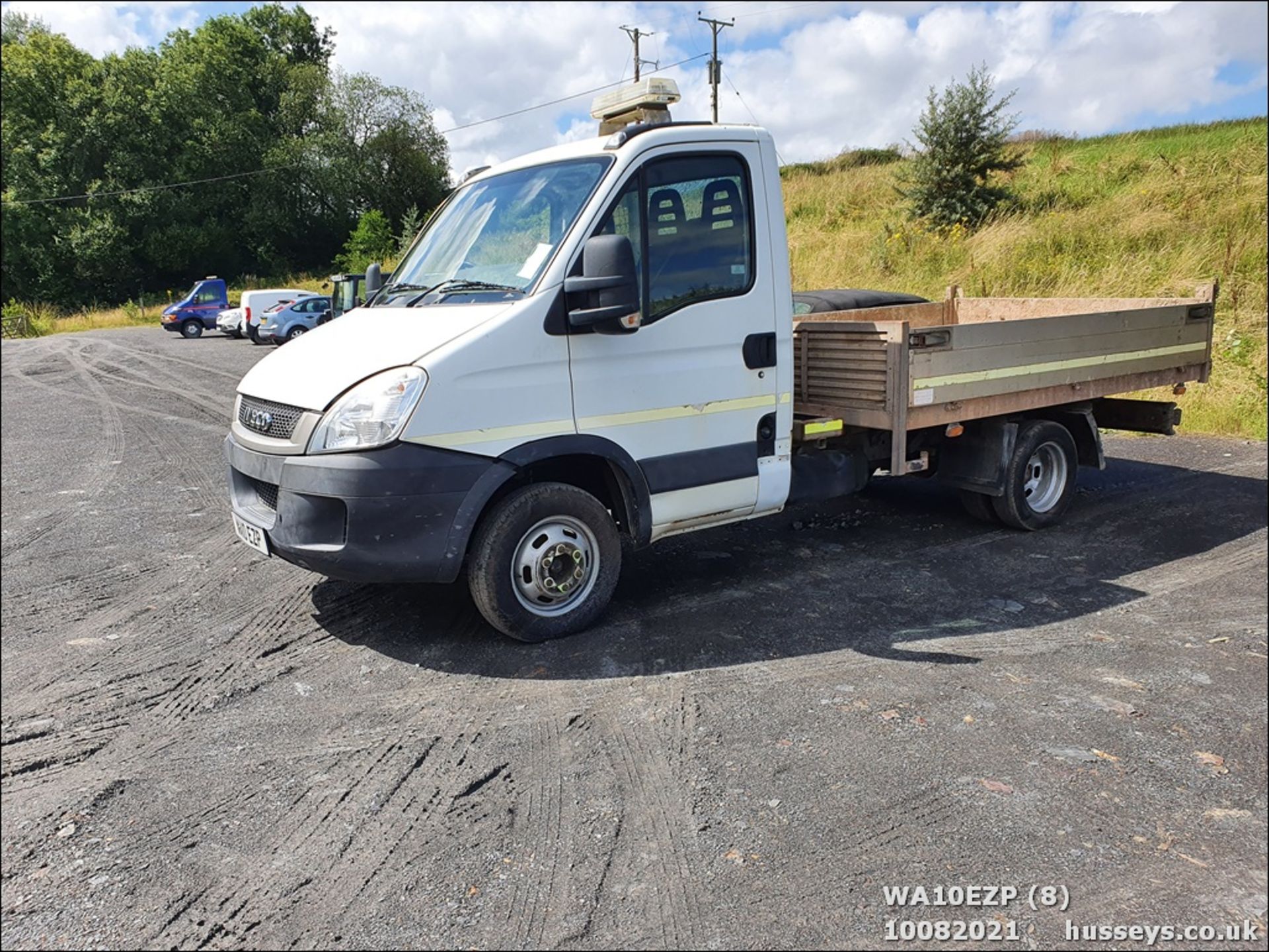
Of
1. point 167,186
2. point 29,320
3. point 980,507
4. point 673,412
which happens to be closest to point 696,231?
point 673,412

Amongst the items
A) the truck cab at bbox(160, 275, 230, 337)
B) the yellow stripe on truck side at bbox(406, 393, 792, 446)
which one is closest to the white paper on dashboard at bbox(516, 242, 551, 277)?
the yellow stripe on truck side at bbox(406, 393, 792, 446)

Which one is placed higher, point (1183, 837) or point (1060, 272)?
point (1060, 272)

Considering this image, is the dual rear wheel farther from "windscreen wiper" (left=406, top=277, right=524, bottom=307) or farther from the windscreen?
"windscreen wiper" (left=406, top=277, right=524, bottom=307)

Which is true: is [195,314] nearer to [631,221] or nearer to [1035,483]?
[631,221]

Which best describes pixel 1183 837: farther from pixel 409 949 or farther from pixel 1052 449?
pixel 1052 449

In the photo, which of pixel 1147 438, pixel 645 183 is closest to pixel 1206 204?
pixel 1147 438

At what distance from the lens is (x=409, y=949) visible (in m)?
2.54

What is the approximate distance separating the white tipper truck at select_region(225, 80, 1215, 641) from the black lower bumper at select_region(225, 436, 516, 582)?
0.01 meters

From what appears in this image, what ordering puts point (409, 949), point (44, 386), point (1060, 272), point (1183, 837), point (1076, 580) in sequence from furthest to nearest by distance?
1. point (44, 386)
2. point (1060, 272)
3. point (1076, 580)
4. point (1183, 837)
5. point (409, 949)

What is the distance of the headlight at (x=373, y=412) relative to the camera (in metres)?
4.18

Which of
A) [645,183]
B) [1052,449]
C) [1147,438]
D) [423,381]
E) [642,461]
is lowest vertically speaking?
[1147,438]

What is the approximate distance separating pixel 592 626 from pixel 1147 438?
7.94 metres

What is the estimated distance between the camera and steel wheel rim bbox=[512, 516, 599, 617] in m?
4.68

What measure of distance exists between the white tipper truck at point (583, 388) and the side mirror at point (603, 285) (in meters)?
0.01
